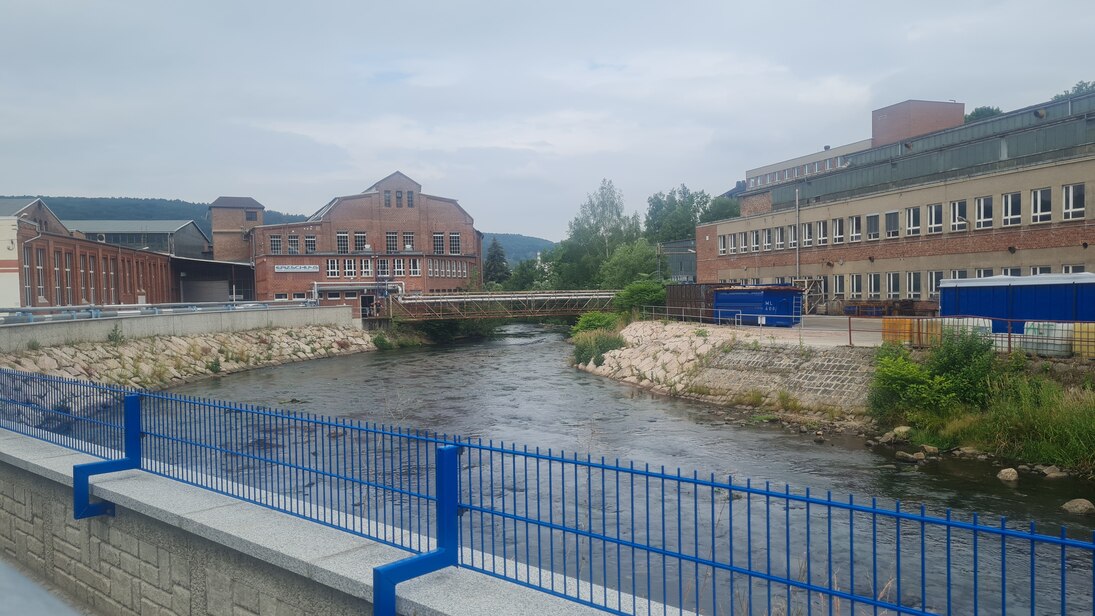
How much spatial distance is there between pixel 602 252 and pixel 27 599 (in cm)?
8048

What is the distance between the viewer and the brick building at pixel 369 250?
6738cm

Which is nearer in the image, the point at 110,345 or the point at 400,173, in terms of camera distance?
the point at 110,345

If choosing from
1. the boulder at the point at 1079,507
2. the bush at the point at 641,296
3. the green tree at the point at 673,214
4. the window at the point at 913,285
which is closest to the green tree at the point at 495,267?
the green tree at the point at 673,214

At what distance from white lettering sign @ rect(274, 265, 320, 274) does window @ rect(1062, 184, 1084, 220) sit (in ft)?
182

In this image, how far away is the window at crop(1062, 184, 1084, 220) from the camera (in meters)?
31.7

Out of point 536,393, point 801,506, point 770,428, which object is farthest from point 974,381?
point 536,393

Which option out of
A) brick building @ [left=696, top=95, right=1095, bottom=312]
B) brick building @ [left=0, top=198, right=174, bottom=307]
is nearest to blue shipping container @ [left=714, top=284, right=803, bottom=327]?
brick building @ [left=696, top=95, right=1095, bottom=312]

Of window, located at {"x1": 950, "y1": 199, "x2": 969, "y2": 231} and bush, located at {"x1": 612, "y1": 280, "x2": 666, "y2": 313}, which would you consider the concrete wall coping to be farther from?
window, located at {"x1": 950, "y1": 199, "x2": 969, "y2": 231}

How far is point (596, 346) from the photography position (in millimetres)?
39594

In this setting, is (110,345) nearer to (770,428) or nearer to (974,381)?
(770,428)

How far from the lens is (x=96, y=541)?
9.18m

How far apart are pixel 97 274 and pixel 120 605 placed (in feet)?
168

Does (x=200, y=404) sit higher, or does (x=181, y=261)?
(x=181, y=261)

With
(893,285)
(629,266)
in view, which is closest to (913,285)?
(893,285)
